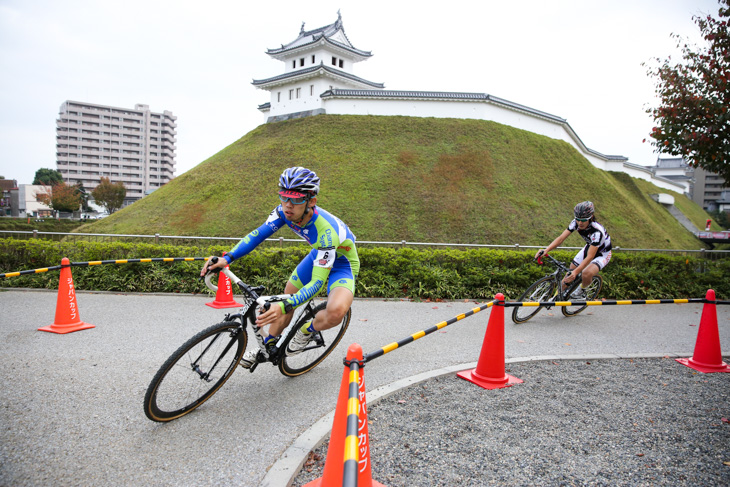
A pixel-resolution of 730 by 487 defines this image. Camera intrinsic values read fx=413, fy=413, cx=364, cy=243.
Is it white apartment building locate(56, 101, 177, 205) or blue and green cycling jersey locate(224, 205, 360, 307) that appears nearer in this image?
blue and green cycling jersey locate(224, 205, 360, 307)

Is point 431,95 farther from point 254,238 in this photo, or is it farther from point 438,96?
point 254,238

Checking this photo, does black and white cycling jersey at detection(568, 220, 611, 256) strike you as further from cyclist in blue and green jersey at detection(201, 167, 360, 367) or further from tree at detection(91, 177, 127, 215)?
tree at detection(91, 177, 127, 215)

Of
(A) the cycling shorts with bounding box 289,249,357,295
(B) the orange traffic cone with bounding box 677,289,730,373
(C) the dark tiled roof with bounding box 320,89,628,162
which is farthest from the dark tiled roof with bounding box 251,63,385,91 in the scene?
(B) the orange traffic cone with bounding box 677,289,730,373

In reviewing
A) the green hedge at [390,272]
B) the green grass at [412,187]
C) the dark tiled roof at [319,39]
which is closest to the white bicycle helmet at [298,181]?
the green hedge at [390,272]

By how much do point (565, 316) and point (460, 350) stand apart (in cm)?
340

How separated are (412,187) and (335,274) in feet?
86.8

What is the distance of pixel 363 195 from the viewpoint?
2953 centimetres

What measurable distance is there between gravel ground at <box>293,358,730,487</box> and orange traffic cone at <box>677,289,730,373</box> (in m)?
0.46

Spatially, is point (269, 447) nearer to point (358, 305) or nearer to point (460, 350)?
point (460, 350)

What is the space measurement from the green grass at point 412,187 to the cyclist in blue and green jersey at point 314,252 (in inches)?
831

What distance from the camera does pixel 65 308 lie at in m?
6.26

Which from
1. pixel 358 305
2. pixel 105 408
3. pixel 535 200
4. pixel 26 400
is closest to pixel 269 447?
pixel 105 408

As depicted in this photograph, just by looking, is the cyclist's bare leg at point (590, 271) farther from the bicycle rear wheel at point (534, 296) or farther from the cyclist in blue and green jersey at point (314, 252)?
the cyclist in blue and green jersey at point (314, 252)

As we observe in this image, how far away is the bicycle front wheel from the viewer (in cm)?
328
